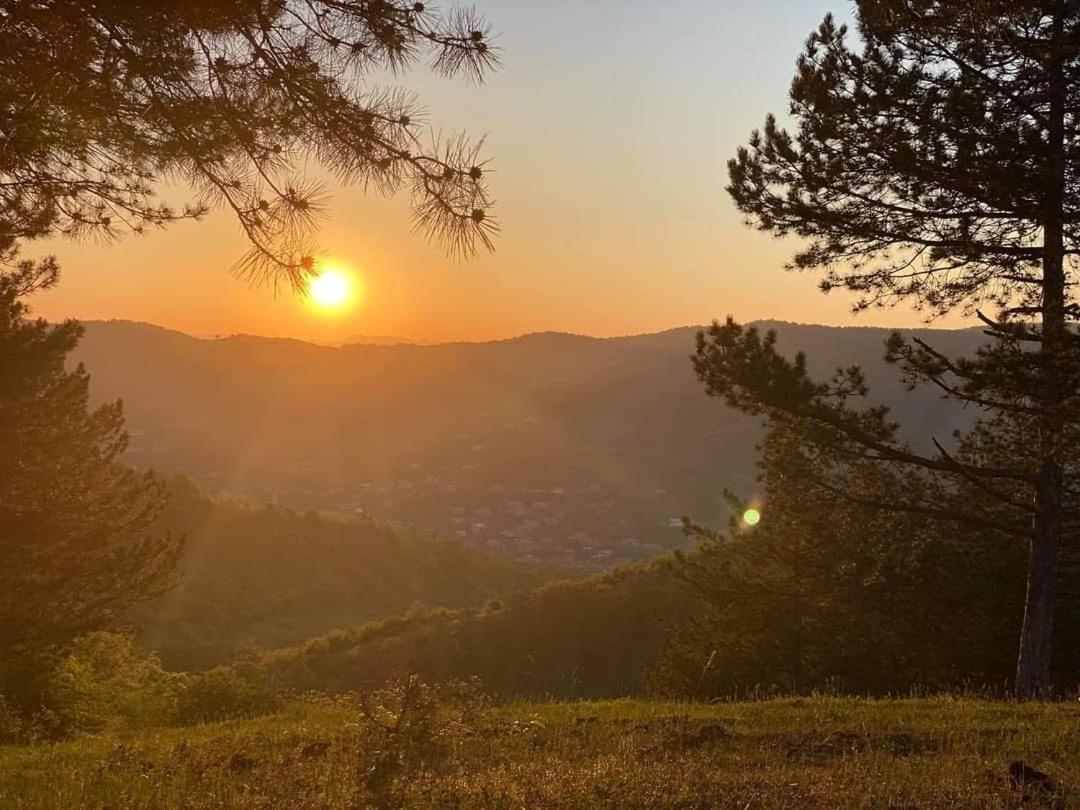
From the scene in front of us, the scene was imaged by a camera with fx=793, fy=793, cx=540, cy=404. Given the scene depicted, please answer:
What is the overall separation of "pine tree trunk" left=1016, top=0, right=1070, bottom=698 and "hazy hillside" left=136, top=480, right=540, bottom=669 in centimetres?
5835

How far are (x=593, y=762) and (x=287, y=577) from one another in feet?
309

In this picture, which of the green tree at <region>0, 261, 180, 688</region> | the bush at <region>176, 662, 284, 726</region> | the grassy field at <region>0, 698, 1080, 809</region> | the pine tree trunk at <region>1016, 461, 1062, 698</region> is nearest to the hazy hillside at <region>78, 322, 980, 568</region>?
the green tree at <region>0, 261, 180, 688</region>

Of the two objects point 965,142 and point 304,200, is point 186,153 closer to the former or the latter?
point 304,200

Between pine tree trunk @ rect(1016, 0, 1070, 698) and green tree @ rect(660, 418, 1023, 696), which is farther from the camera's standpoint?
green tree @ rect(660, 418, 1023, 696)

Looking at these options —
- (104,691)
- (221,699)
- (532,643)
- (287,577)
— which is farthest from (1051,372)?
(287,577)

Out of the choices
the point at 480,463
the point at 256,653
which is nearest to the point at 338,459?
the point at 480,463

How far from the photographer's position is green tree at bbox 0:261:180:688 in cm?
1529

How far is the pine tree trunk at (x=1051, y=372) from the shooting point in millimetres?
9164

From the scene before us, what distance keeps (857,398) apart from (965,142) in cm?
366

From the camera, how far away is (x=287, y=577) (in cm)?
9275

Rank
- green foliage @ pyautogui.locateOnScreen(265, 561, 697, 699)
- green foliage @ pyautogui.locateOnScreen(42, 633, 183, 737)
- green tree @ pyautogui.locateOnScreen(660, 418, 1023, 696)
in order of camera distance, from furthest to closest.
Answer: green foliage @ pyautogui.locateOnScreen(265, 561, 697, 699), green tree @ pyautogui.locateOnScreen(660, 418, 1023, 696), green foliage @ pyautogui.locateOnScreen(42, 633, 183, 737)

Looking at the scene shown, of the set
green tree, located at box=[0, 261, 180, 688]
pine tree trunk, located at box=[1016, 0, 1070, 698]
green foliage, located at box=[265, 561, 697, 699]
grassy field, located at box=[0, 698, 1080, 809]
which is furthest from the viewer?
green foliage, located at box=[265, 561, 697, 699]

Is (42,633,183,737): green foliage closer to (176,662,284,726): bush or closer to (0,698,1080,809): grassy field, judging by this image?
(176,662,284,726): bush

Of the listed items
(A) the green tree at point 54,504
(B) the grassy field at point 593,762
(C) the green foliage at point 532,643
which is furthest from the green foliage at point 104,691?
(C) the green foliage at point 532,643
